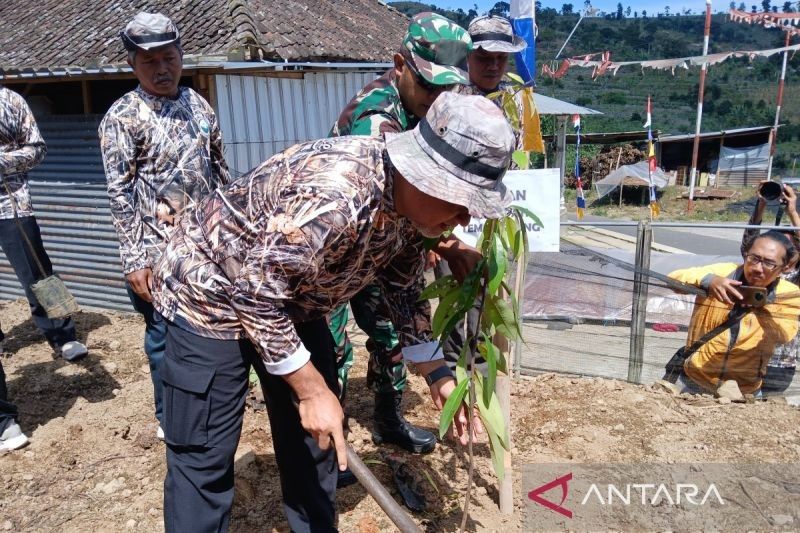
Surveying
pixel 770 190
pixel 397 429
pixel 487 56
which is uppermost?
pixel 487 56

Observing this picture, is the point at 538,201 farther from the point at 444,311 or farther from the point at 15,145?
the point at 15,145

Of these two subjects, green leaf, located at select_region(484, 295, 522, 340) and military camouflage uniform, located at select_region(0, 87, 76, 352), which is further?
military camouflage uniform, located at select_region(0, 87, 76, 352)

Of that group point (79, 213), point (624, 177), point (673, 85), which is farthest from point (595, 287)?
point (673, 85)

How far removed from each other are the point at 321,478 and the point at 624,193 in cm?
2066

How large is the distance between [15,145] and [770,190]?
4.61 meters

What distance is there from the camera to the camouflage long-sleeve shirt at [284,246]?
160cm

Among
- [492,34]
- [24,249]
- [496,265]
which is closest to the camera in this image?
[496,265]

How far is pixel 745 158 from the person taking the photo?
23.2 m

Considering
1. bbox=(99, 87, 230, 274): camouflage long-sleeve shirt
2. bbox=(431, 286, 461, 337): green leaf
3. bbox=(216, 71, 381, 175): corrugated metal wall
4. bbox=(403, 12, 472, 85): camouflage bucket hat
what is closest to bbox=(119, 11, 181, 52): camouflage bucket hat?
bbox=(99, 87, 230, 274): camouflage long-sleeve shirt

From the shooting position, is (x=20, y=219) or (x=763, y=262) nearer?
(x=763, y=262)

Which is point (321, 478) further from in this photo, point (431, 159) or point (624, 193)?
point (624, 193)

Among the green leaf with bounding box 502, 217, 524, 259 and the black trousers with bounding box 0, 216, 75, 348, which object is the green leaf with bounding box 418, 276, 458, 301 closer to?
the green leaf with bounding box 502, 217, 524, 259

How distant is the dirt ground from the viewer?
286cm
